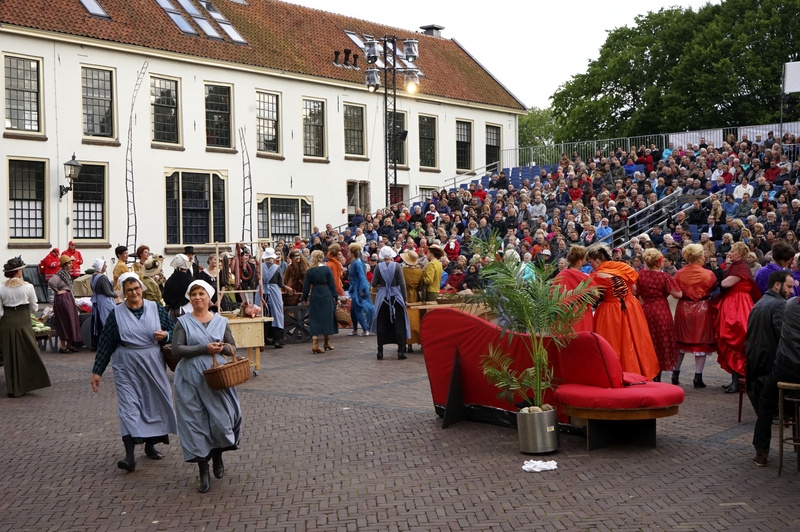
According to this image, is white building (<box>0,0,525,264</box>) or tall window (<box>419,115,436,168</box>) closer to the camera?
white building (<box>0,0,525,264</box>)

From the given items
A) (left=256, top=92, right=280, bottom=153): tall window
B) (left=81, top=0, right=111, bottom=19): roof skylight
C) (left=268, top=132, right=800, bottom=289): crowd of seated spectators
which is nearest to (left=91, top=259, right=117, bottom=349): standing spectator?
(left=268, top=132, right=800, bottom=289): crowd of seated spectators

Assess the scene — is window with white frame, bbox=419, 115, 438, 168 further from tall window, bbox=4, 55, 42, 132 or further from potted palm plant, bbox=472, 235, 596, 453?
potted palm plant, bbox=472, 235, 596, 453

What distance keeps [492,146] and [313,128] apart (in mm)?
10237

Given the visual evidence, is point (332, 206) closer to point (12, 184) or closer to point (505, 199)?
point (505, 199)

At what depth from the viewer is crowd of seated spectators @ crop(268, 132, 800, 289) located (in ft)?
70.1

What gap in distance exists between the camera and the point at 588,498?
23.8 feet

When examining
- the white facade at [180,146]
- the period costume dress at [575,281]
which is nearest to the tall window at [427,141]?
the white facade at [180,146]

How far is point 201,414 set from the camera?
7.81m

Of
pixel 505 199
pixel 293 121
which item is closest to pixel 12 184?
pixel 293 121

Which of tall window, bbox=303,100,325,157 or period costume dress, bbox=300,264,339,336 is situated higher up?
tall window, bbox=303,100,325,157

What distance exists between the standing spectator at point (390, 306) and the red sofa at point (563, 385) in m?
5.53

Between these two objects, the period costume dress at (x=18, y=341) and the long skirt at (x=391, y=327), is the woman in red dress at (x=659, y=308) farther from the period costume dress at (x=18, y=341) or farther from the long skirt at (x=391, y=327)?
the period costume dress at (x=18, y=341)

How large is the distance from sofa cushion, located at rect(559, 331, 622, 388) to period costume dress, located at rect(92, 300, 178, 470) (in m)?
3.73

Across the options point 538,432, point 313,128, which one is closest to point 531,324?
point 538,432
